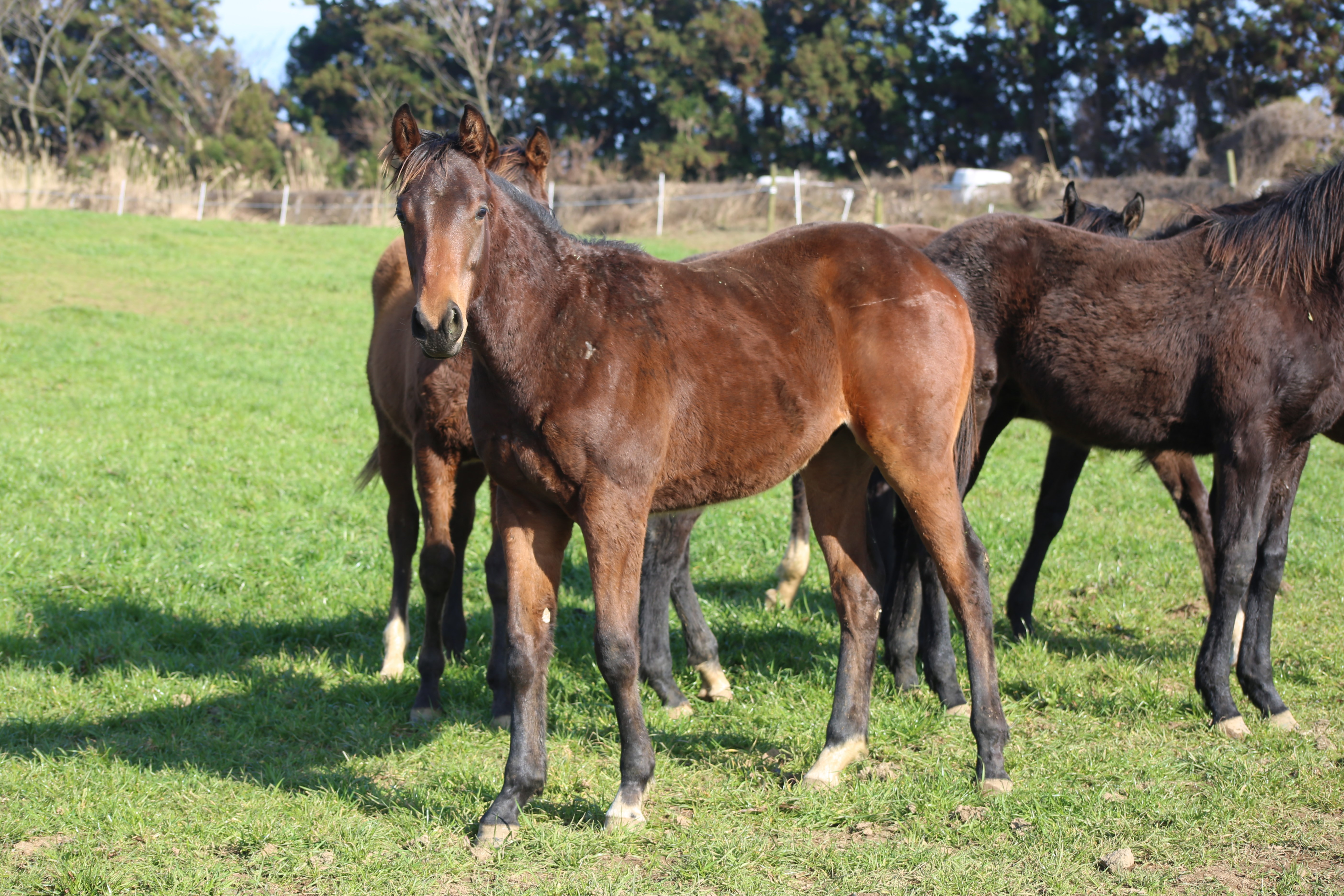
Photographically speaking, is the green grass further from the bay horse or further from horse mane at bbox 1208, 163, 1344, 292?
horse mane at bbox 1208, 163, 1344, 292

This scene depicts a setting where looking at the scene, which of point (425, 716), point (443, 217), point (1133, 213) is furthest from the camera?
point (1133, 213)

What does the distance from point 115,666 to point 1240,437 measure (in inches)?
219

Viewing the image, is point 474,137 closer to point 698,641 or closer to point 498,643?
point 498,643

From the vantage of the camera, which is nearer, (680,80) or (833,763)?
(833,763)

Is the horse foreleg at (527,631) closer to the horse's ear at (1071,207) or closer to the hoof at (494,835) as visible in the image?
the hoof at (494,835)

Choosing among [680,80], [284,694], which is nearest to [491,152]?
[284,694]

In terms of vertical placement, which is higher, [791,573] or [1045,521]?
[1045,521]

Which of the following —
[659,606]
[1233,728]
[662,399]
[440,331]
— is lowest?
[1233,728]

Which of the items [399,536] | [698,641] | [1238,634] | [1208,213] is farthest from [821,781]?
[1208,213]

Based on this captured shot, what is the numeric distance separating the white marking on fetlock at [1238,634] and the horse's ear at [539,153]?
3838 millimetres

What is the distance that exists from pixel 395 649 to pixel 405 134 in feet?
9.79

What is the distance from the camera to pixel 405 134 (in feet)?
11.4

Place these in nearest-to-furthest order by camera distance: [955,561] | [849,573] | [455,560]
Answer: [955,561] < [849,573] < [455,560]

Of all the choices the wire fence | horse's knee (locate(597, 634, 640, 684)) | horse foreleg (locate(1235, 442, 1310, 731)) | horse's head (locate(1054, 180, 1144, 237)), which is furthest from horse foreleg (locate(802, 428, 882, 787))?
the wire fence
